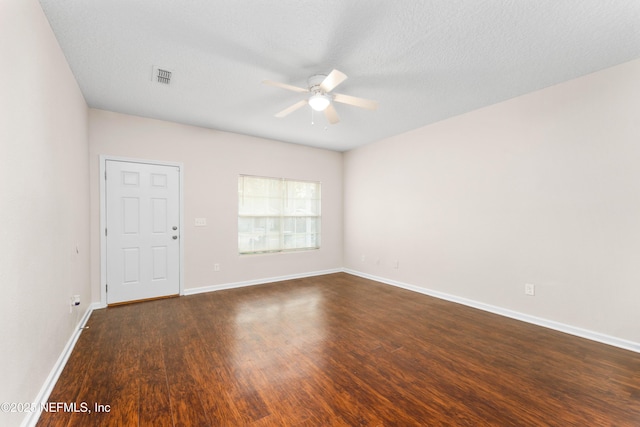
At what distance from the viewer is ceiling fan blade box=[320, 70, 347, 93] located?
85.2 inches

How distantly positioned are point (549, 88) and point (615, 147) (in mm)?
897

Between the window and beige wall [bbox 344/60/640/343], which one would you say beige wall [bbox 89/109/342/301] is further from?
beige wall [bbox 344/60/640/343]

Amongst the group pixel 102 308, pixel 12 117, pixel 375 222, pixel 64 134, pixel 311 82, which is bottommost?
pixel 102 308

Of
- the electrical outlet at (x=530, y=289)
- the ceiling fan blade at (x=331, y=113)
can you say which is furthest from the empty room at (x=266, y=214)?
the ceiling fan blade at (x=331, y=113)

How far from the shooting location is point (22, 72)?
159cm

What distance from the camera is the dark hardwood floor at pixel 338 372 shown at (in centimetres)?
170

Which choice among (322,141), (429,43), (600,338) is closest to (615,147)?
(600,338)

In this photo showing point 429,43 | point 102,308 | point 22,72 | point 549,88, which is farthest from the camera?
point 102,308

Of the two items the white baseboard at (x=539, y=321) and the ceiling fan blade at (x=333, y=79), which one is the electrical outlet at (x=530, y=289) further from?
the ceiling fan blade at (x=333, y=79)

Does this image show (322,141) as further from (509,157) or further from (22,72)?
(22,72)

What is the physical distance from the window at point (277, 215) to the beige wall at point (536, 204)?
1.73m

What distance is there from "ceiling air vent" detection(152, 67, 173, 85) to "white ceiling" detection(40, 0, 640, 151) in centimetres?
6

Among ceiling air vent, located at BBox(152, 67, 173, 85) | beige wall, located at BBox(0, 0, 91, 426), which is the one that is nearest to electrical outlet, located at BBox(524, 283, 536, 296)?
beige wall, located at BBox(0, 0, 91, 426)

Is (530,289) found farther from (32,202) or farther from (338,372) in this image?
(32,202)
